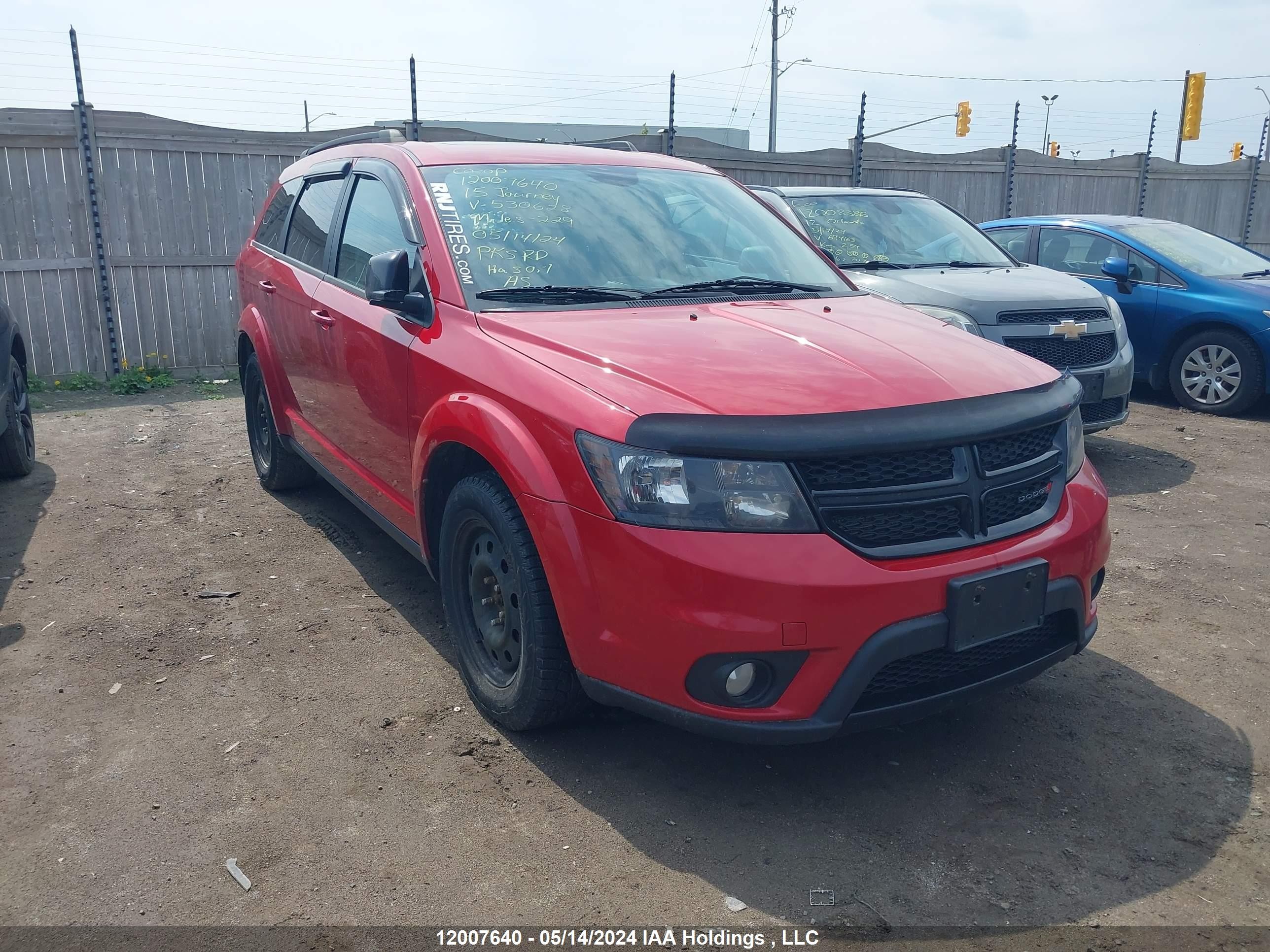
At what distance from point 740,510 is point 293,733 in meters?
1.77

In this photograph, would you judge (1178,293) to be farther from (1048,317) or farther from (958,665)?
(958,665)

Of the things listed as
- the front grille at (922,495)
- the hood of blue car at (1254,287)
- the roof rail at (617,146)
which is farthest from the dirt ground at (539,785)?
the hood of blue car at (1254,287)

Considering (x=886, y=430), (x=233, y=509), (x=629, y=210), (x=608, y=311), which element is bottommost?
(x=233, y=509)

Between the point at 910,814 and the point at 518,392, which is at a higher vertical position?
the point at 518,392

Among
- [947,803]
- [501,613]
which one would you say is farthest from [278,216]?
[947,803]

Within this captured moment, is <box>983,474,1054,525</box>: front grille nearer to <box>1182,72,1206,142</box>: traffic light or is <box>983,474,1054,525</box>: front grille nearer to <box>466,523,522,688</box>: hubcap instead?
<box>466,523,522,688</box>: hubcap

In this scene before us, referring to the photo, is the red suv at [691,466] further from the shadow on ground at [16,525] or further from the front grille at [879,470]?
the shadow on ground at [16,525]

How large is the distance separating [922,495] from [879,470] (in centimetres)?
14

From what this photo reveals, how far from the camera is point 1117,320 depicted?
672 cm

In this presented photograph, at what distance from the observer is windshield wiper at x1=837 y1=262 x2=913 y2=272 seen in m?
7.24

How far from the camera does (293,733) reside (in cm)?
335

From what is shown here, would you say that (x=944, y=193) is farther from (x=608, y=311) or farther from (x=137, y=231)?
(x=608, y=311)

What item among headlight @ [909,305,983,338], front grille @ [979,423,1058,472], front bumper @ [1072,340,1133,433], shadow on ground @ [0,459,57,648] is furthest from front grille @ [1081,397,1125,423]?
shadow on ground @ [0,459,57,648]

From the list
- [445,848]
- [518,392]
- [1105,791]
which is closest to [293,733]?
[445,848]
